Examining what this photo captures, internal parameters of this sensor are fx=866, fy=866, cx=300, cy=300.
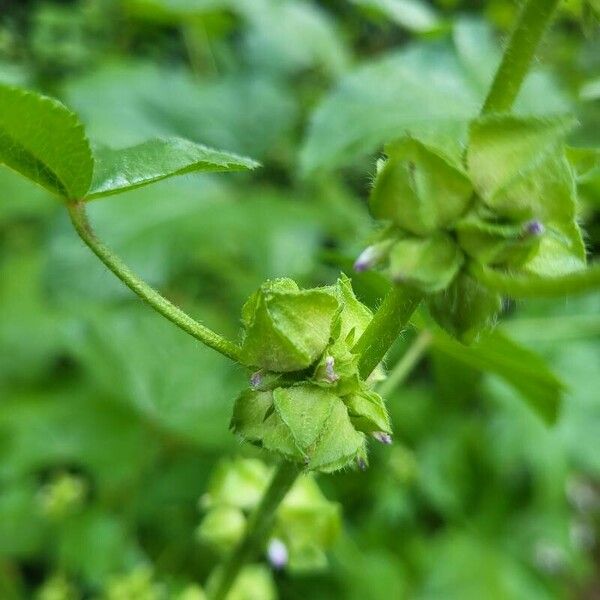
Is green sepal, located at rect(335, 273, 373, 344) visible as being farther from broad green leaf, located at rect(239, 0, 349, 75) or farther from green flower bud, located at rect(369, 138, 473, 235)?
broad green leaf, located at rect(239, 0, 349, 75)

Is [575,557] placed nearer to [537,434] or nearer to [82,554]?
[537,434]

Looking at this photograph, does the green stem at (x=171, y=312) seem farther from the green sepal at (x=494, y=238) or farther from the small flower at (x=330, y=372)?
the green sepal at (x=494, y=238)

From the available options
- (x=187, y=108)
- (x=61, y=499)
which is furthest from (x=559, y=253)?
(x=187, y=108)

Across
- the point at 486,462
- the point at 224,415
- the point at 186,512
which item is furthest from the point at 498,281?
the point at 486,462

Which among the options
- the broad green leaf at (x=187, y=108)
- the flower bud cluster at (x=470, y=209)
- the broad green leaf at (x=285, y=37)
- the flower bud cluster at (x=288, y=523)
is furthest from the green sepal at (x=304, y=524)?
the broad green leaf at (x=285, y=37)

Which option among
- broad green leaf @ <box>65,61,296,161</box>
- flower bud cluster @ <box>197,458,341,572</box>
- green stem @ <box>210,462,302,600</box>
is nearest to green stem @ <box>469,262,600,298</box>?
green stem @ <box>210,462,302,600</box>

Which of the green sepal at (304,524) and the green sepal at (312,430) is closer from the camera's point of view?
the green sepal at (312,430)

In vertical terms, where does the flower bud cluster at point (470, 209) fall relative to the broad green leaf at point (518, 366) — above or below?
above
